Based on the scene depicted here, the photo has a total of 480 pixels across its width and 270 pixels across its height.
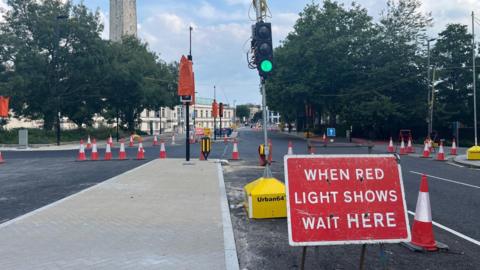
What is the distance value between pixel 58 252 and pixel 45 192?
5.71 metres

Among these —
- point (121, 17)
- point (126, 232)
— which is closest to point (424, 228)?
point (126, 232)

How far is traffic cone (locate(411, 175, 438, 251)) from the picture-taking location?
566cm

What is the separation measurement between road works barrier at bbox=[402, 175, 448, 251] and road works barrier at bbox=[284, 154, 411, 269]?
1199 mm

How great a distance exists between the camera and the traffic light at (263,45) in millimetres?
8422

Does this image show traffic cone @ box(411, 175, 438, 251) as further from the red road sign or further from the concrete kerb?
the concrete kerb

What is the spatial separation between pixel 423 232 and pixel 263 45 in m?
4.52

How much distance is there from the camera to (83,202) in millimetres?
8578

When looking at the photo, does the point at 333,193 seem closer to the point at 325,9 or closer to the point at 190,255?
the point at 190,255

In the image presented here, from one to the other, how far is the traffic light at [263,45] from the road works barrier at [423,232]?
3.87 metres

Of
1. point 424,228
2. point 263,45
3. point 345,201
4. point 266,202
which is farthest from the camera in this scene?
point 263,45

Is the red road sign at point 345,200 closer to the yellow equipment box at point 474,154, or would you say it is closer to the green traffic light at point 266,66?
the green traffic light at point 266,66

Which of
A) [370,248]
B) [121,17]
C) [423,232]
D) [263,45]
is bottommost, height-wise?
[370,248]

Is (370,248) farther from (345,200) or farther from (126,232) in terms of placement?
(126,232)

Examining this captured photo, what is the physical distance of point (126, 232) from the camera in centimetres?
627
